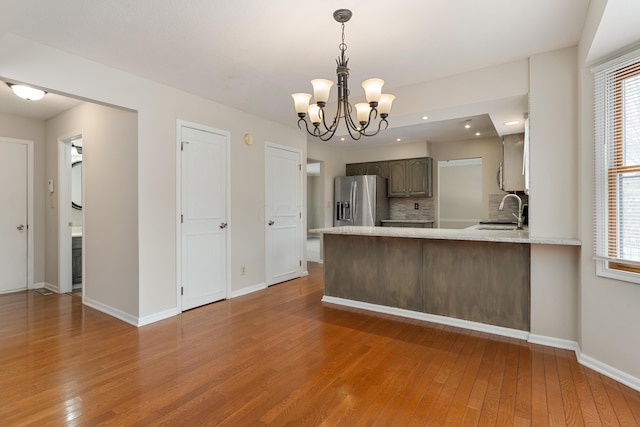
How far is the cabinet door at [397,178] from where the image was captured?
6.55m

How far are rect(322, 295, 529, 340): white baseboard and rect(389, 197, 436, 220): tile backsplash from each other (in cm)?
335

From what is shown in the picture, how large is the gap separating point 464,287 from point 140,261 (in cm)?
323

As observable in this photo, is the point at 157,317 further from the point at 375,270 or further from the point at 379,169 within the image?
the point at 379,169

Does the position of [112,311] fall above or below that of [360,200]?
below

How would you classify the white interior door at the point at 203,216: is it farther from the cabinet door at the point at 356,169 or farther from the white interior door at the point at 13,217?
the cabinet door at the point at 356,169

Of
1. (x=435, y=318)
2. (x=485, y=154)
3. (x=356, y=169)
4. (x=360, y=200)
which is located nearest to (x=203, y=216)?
(x=435, y=318)

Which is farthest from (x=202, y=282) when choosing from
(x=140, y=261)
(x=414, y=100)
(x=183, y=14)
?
(x=414, y=100)

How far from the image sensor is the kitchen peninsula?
9.63ft

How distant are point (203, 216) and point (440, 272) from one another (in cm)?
274

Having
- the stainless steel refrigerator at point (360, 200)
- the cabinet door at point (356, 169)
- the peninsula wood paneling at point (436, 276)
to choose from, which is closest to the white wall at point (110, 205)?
the peninsula wood paneling at point (436, 276)

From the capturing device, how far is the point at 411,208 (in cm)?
676

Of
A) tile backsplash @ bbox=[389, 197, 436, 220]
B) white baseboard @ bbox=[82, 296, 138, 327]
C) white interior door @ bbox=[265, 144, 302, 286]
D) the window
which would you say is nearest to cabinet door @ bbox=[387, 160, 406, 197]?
tile backsplash @ bbox=[389, 197, 436, 220]

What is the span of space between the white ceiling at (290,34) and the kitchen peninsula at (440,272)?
144cm

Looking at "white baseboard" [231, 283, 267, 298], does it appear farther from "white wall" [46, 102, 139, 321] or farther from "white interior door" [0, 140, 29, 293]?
"white interior door" [0, 140, 29, 293]
